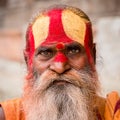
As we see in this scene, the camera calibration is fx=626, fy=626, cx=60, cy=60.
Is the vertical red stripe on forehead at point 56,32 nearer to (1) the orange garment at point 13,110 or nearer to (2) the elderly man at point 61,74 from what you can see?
(2) the elderly man at point 61,74

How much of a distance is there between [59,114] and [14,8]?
1502 centimetres

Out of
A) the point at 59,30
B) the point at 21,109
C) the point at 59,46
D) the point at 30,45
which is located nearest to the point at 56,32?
the point at 59,30

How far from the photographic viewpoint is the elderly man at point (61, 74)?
426cm

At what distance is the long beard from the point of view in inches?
167

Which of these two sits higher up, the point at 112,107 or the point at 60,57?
the point at 60,57

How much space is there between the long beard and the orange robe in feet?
0.32

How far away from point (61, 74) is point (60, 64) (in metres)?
0.07

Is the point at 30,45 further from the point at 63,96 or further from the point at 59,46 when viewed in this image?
the point at 63,96

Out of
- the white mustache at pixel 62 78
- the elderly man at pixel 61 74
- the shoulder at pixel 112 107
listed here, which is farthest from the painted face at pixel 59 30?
the shoulder at pixel 112 107

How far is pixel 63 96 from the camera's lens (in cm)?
425

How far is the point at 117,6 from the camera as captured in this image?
50.5 feet

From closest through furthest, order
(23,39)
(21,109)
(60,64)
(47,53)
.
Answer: (60,64), (47,53), (21,109), (23,39)

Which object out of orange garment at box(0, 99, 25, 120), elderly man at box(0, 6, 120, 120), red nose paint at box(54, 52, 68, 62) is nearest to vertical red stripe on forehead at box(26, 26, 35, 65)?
elderly man at box(0, 6, 120, 120)

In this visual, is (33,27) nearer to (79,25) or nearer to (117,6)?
(79,25)
